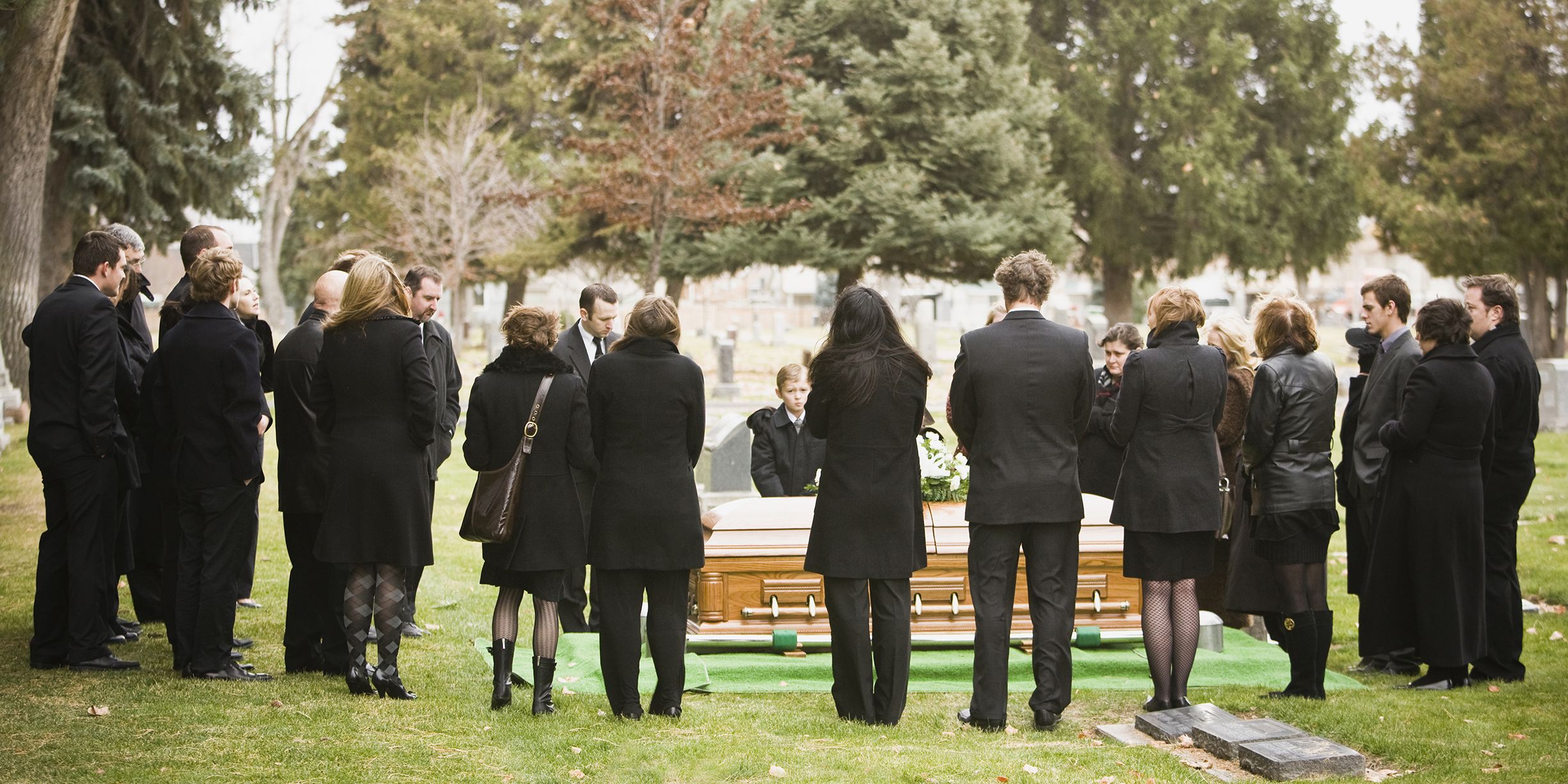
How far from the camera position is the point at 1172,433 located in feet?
17.6

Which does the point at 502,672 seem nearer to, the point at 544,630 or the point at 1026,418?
the point at 544,630

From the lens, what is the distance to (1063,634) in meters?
5.26

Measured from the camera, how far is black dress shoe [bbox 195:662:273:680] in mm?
5590

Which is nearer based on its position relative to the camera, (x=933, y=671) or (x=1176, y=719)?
(x=1176, y=719)

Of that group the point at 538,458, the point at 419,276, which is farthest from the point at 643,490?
the point at 419,276

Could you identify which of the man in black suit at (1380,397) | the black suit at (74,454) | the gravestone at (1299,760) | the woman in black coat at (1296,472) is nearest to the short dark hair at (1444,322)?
the man in black suit at (1380,397)

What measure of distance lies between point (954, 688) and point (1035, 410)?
168 cm

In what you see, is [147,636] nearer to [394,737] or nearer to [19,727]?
[19,727]

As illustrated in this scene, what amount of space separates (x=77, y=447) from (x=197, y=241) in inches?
41.4

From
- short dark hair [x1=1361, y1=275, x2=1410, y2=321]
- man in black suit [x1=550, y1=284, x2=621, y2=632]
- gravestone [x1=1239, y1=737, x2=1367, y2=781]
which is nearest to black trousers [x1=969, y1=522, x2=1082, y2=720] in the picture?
gravestone [x1=1239, y1=737, x2=1367, y2=781]

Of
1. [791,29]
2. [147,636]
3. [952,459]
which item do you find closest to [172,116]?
[791,29]

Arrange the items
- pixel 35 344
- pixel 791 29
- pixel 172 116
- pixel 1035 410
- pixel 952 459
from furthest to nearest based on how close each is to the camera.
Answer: pixel 791 29, pixel 172 116, pixel 952 459, pixel 35 344, pixel 1035 410

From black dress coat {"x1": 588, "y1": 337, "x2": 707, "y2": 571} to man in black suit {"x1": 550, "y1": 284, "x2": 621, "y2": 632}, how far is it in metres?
1.57

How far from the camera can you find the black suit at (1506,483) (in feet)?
20.4
